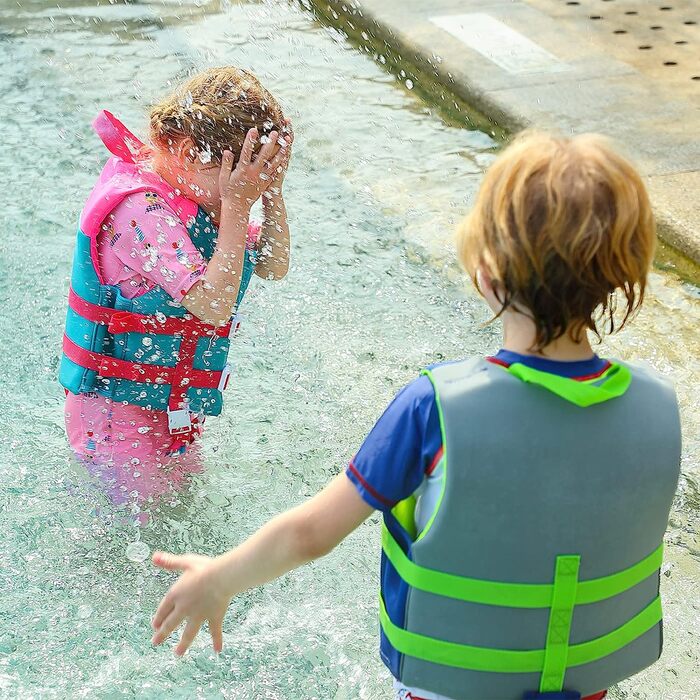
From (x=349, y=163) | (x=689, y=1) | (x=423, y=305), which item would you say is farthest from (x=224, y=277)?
(x=689, y=1)

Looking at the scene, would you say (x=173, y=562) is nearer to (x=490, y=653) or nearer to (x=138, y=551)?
(x=490, y=653)

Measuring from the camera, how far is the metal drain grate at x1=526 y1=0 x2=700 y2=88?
643 cm

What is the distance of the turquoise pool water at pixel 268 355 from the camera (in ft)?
8.58

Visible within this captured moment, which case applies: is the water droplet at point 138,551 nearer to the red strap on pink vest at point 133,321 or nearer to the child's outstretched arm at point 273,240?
the red strap on pink vest at point 133,321

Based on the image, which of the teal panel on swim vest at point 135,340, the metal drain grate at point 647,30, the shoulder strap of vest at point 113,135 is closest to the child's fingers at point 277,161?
the teal panel on swim vest at point 135,340

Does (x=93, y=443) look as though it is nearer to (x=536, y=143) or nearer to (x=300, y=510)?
(x=300, y=510)

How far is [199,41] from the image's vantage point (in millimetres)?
6965

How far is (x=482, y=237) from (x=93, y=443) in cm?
148

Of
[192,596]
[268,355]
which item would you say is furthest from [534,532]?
[268,355]

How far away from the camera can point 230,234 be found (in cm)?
248

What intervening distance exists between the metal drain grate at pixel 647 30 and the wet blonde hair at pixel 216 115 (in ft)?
13.7

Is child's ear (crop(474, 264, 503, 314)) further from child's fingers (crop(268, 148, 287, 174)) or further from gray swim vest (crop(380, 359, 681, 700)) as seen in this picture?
child's fingers (crop(268, 148, 287, 174))

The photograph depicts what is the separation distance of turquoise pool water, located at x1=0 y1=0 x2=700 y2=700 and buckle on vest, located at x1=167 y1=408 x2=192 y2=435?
0.27 meters

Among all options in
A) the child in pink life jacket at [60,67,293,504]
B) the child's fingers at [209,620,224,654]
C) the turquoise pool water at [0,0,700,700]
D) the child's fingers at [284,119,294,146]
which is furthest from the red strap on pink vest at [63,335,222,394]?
the child's fingers at [209,620,224,654]
